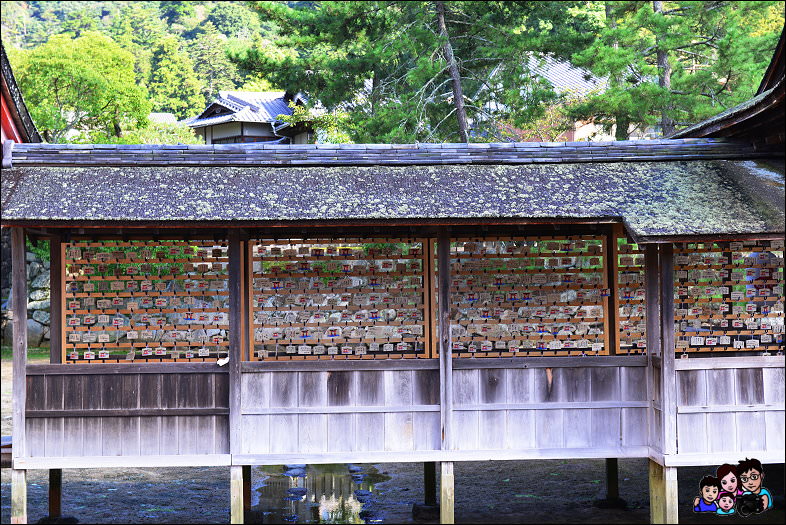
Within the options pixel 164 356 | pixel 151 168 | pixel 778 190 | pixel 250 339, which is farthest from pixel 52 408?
pixel 778 190

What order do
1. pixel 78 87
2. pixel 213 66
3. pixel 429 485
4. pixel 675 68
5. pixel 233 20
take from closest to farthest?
pixel 429 485 < pixel 675 68 < pixel 78 87 < pixel 213 66 < pixel 233 20

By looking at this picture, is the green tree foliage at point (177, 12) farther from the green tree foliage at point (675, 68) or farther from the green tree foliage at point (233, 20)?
the green tree foliage at point (675, 68)

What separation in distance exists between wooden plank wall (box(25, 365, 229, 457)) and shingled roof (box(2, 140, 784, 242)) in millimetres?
1893

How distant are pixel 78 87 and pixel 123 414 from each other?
70.5ft

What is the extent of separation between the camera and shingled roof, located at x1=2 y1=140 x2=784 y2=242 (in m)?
8.88

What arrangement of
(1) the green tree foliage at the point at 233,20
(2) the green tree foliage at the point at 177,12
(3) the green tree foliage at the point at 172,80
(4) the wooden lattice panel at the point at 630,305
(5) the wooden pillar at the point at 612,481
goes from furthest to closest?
(1) the green tree foliage at the point at 233,20
(2) the green tree foliage at the point at 177,12
(3) the green tree foliage at the point at 172,80
(5) the wooden pillar at the point at 612,481
(4) the wooden lattice panel at the point at 630,305

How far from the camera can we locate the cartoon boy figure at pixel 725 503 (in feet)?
32.6

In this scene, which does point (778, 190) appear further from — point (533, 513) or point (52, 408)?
point (52, 408)

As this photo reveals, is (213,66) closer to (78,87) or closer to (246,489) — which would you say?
(78,87)

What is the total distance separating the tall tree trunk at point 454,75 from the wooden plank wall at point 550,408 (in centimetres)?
1313

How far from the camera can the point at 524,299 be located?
9.99 metres

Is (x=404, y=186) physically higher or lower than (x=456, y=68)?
lower

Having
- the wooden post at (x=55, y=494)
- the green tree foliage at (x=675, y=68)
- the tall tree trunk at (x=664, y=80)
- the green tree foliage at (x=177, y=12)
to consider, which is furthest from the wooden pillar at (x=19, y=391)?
the green tree foliage at (x=177, y=12)

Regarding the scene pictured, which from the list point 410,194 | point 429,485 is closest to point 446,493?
point 429,485
